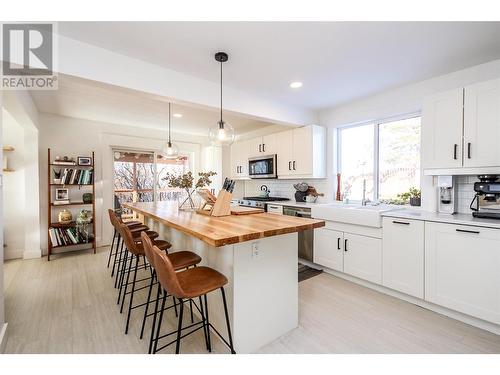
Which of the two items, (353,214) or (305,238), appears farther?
(305,238)

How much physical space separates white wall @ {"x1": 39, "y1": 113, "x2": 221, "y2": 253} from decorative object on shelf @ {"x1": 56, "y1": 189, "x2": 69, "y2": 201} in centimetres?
14

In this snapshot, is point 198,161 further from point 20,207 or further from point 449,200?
point 449,200

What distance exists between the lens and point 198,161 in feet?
19.6

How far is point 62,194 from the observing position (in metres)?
4.19

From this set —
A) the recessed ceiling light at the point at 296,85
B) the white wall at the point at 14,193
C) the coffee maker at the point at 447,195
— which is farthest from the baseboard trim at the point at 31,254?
the coffee maker at the point at 447,195

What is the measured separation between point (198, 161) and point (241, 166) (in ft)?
4.33

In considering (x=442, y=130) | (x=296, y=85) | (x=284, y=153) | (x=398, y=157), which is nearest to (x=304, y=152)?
(x=284, y=153)

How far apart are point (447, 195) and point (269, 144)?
282 centimetres

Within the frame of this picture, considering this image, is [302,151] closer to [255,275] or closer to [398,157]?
[398,157]

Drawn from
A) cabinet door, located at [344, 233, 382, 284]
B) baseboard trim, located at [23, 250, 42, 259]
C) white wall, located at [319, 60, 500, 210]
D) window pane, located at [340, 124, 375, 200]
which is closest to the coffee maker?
white wall, located at [319, 60, 500, 210]

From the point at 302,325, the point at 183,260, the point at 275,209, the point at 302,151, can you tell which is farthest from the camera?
the point at 275,209

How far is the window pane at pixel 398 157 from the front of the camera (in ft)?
10.1

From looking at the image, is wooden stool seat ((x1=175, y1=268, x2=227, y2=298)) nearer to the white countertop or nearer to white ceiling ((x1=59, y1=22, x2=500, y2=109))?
white ceiling ((x1=59, y1=22, x2=500, y2=109))
